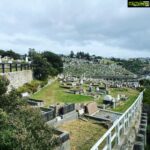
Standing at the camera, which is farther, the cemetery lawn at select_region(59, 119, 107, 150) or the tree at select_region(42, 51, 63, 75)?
the tree at select_region(42, 51, 63, 75)

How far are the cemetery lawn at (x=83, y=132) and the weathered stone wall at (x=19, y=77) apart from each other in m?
8.03

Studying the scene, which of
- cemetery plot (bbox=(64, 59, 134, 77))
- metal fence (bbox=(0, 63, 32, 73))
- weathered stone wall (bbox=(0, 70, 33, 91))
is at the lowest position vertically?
cemetery plot (bbox=(64, 59, 134, 77))

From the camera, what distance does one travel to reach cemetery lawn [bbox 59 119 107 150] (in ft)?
42.4

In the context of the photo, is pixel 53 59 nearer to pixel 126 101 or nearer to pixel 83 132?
pixel 126 101

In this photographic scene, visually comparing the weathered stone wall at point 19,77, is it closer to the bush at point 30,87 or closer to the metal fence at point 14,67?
the metal fence at point 14,67

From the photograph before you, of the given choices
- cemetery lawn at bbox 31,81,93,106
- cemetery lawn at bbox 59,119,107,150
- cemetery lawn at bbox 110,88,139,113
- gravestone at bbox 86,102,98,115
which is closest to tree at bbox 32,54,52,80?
cemetery lawn at bbox 31,81,93,106

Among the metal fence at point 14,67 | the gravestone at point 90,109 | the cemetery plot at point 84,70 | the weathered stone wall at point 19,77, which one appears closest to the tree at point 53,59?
the metal fence at point 14,67

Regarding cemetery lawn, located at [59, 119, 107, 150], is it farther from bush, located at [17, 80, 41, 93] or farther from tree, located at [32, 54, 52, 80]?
tree, located at [32, 54, 52, 80]

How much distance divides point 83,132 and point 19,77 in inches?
557

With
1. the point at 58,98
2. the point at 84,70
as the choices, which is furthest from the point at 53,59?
the point at 84,70

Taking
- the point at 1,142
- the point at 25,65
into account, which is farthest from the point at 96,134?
the point at 25,65

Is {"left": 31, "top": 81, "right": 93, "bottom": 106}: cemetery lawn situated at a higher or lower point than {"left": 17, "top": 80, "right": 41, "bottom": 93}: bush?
lower

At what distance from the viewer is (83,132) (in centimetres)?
1499

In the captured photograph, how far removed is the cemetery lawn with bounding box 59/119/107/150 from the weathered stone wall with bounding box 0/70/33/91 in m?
8.03
